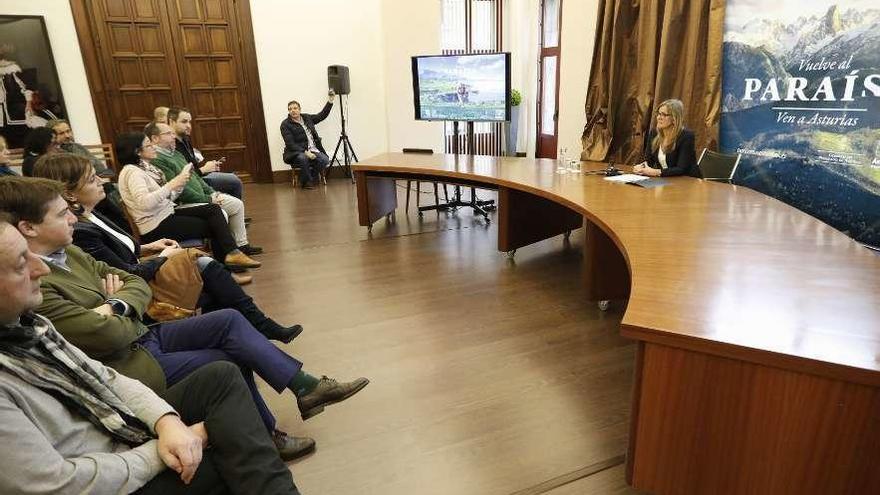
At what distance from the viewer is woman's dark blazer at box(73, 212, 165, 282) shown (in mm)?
1971

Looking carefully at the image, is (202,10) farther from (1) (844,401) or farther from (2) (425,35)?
(1) (844,401)

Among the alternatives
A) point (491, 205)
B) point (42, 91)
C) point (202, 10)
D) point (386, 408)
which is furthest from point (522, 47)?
point (386, 408)

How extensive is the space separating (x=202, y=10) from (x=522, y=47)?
15.1 ft

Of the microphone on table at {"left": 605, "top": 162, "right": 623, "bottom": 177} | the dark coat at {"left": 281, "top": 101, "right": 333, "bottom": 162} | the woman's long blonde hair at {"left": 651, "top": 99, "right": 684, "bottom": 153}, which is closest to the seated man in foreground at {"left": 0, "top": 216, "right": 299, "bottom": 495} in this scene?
the microphone on table at {"left": 605, "top": 162, "right": 623, "bottom": 177}

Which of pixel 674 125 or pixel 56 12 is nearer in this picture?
pixel 674 125

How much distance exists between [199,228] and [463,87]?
3.01 metres

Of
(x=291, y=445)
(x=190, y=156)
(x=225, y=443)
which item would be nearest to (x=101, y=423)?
(x=225, y=443)

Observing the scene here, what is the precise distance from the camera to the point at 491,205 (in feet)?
17.5

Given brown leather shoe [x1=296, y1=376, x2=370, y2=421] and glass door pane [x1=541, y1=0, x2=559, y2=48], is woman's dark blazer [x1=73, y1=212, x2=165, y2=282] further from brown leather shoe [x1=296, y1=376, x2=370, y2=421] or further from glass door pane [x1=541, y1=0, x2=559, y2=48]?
glass door pane [x1=541, y1=0, x2=559, y2=48]

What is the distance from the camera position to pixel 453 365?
7.72 feet

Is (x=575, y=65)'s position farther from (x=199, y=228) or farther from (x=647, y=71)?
(x=199, y=228)

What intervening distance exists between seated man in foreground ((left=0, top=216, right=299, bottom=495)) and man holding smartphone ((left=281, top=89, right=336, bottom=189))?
5.68 m

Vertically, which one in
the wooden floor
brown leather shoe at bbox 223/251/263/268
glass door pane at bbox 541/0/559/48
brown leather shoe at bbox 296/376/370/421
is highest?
glass door pane at bbox 541/0/559/48

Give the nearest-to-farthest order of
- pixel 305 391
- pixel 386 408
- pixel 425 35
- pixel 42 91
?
pixel 305 391 → pixel 386 408 → pixel 42 91 → pixel 425 35
